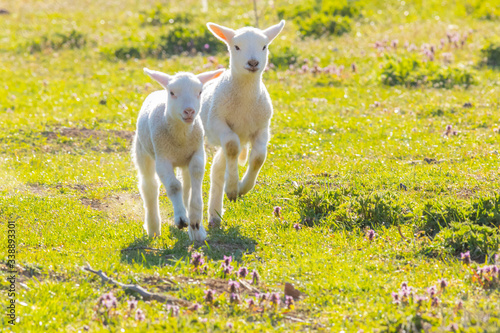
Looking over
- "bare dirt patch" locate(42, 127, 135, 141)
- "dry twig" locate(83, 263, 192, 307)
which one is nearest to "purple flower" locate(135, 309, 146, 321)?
"dry twig" locate(83, 263, 192, 307)

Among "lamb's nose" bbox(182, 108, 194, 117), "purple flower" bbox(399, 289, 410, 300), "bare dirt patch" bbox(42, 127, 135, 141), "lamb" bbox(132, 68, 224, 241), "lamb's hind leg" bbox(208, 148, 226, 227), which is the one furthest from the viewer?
"bare dirt patch" bbox(42, 127, 135, 141)

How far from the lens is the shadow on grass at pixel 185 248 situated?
6512 mm

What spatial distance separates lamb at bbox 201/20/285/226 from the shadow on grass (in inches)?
22.5

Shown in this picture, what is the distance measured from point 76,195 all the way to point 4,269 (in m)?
3.08

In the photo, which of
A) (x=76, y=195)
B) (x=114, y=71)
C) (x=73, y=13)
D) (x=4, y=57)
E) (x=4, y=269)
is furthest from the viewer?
(x=73, y=13)

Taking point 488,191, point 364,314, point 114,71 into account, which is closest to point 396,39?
point 114,71

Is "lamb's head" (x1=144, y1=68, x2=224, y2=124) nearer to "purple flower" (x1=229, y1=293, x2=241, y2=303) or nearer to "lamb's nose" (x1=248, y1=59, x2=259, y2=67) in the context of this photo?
"lamb's nose" (x1=248, y1=59, x2=259, y2=67)

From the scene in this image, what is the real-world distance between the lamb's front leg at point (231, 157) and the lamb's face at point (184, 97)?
88 cm

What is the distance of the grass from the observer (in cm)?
534

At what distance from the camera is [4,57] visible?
1889 centimetres

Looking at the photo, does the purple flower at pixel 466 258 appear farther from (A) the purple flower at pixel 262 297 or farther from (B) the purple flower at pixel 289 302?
(A) the purple flower at pixel 262 297

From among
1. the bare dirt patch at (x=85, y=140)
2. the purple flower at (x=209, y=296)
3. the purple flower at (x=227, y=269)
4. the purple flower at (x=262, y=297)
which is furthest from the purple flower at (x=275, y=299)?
the bare dirt patch at (x=85, y=140)

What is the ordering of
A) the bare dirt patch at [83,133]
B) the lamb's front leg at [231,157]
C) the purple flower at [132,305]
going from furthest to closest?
the bare dirt patch at [83,133]
the lamb's front leg at [231,157]
the purple flower at [132,305]

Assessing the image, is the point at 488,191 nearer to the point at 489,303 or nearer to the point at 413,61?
the point at 489,303
